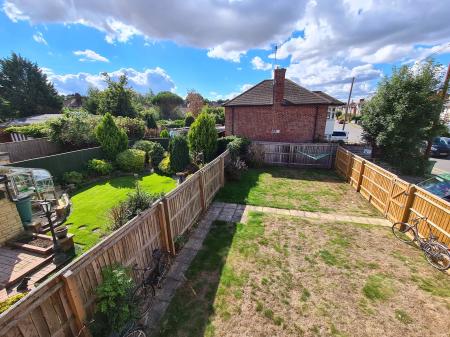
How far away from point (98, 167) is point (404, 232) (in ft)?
A: 45.7

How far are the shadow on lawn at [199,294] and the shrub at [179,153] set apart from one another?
21.8 feet

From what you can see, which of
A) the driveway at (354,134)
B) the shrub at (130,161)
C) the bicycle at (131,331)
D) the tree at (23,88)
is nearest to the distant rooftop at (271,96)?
the shrub at (130,161)

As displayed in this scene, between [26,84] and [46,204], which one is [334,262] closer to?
[46,204]

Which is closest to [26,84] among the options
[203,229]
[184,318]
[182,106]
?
[182,106]

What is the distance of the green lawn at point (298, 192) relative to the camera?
8445 millimetres

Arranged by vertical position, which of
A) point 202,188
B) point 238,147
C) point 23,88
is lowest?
point 202,188

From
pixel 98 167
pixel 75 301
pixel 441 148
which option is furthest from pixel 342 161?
pixel 98 167

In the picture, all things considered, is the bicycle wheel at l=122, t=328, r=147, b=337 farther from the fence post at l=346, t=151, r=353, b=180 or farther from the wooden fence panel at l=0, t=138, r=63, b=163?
the wooden fence panel at l=0, t=138, r=63, b=163

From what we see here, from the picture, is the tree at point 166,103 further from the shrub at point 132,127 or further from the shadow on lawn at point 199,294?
the shadow on lawn at point 199,294

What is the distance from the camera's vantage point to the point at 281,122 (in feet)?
51.3

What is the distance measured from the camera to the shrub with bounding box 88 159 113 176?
39.0 ft

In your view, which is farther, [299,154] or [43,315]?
[299,154]

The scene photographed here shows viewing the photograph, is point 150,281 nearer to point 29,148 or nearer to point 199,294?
point 199,294

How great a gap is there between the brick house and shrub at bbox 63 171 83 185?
36.3 feet
